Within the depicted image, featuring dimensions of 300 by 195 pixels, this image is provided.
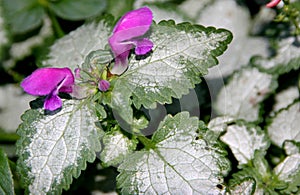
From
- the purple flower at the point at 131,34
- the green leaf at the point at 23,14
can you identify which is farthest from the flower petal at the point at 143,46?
the green leaf at the point at 23,14

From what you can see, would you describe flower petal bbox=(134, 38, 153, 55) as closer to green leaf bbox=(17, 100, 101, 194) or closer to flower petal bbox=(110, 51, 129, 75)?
flower petal bbox=(110, 51, 129, 75)

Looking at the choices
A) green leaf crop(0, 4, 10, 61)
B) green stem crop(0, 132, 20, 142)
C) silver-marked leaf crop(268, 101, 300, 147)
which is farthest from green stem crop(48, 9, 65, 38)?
silver-marked leaf crop(268, 101, 300, 147)

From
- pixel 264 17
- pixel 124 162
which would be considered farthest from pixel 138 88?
pixel 264 17

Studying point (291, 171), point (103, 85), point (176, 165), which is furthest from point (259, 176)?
point (103, 85)

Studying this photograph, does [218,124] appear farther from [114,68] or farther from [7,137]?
[7,137]

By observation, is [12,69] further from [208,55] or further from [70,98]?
[208,55]
